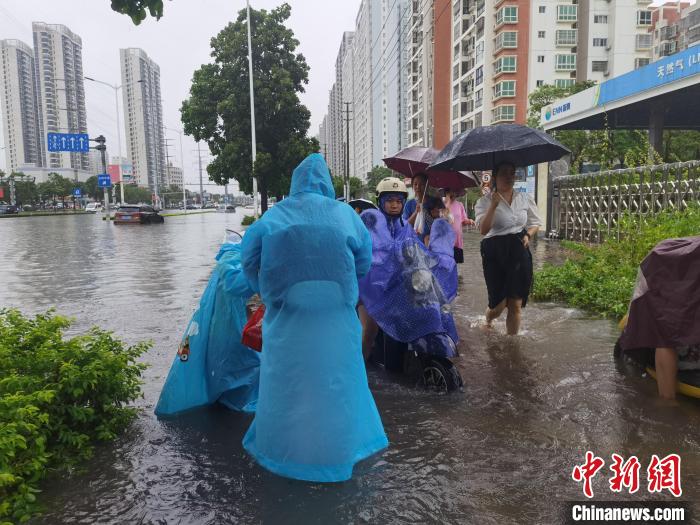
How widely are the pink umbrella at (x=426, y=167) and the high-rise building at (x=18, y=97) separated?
54.3 meters

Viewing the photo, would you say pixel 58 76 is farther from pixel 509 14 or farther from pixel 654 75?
pixel 654 75

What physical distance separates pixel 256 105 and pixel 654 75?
19.1m

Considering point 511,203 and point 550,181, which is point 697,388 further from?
point 550,181

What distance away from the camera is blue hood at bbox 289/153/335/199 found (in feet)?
9.82

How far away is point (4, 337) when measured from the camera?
359 cm

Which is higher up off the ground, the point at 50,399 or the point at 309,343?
the point at 309,343

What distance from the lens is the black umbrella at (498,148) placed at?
5039 millimetres

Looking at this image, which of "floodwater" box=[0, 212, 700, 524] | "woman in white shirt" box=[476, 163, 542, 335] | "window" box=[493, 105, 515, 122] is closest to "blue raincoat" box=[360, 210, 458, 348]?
"floodwater" box=[0, 212, 700, 524]

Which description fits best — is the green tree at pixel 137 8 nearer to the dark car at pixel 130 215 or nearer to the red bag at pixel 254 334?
the red bag at pixel 254 334

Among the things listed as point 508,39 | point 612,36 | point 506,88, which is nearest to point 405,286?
point 506,88

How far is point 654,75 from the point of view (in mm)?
15102

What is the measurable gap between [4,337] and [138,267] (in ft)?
29.5

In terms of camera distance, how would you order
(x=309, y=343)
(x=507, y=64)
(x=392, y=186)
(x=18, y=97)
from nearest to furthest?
(x=309, y=343) < (x=392, y=186) < (x=507, y=64) < (x=18, y=97)

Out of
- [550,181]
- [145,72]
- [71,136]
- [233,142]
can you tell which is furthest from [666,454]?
[145,72]
